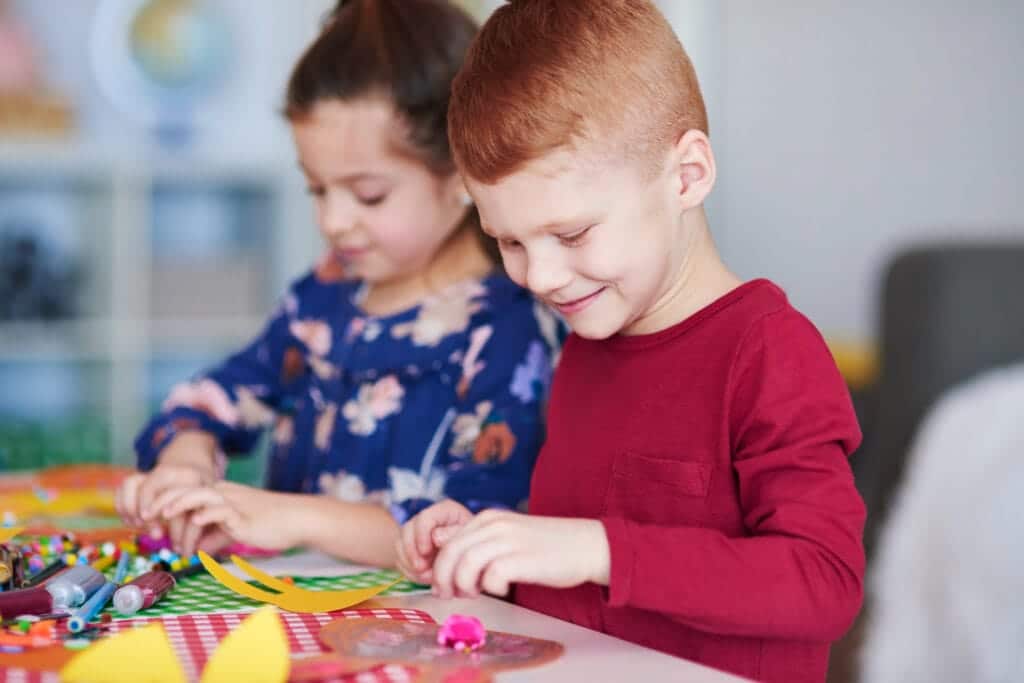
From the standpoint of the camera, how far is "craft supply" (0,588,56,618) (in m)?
0.82

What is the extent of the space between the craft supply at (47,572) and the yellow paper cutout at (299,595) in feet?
0.35

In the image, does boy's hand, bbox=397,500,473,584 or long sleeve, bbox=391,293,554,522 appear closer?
boy's hand, bbox=397,500,473,584

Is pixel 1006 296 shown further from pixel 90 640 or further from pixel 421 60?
pixel 90 640

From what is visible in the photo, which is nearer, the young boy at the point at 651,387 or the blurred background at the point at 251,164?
the young boy at the point at 651,387

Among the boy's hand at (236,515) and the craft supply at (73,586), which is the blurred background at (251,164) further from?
the craft supply at (73,586)

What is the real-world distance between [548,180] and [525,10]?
14 cm

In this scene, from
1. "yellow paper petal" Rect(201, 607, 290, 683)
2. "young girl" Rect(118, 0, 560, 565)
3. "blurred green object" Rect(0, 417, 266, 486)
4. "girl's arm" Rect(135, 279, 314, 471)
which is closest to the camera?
"yellow paper petal" Rect(201, 607, 290, 683)

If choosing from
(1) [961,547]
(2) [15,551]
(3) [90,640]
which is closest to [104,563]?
(2) [15,551]

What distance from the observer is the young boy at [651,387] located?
78cm

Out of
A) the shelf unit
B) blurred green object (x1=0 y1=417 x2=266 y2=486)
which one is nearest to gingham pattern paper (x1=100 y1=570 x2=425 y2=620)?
blurred green object (x1=0 y1=417 x2=266 y2=486)

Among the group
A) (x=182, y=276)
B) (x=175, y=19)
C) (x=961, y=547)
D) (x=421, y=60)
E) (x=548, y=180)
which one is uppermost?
(x=175, y=19)

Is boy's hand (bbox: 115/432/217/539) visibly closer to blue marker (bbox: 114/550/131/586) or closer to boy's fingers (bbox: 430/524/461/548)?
blue marker (bbox: 114/550/131/586)

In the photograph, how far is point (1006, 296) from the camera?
2676 mm

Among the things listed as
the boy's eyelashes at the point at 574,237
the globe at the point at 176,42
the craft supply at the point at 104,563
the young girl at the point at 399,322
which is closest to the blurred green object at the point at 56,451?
the young girl at the point at 399,322
